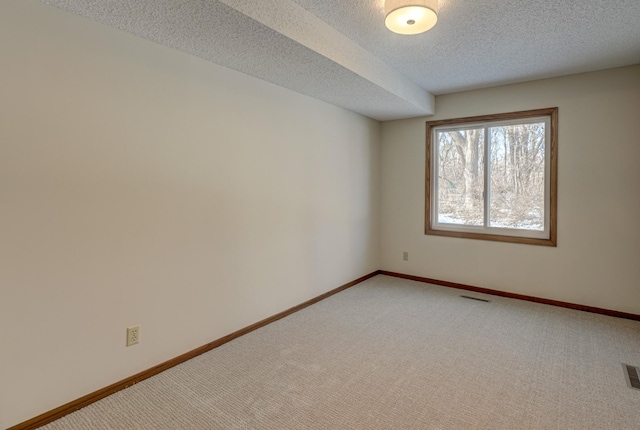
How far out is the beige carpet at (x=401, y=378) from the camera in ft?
5.86

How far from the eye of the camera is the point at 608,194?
3240 mm

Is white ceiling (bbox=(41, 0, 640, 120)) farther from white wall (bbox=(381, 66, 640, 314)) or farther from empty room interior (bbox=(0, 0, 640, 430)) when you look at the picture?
white wall (bbox=(381, 66, 640, 314))

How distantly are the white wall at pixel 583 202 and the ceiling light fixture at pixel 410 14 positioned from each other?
7.45 feet

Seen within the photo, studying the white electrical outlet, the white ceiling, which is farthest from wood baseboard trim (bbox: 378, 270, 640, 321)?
the white electrical outlet

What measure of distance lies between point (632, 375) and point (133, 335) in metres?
3.29

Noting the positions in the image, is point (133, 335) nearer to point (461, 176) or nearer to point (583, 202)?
point (461, 176)

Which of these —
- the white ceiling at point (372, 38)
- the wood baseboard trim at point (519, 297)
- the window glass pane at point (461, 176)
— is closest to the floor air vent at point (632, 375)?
the wood baseboard trim at point (519, 297)

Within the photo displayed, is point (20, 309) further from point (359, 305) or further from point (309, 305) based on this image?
point (359, 305)

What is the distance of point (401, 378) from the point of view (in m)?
2.17

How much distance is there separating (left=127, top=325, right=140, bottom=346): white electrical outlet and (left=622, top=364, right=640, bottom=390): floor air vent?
3.15 meters

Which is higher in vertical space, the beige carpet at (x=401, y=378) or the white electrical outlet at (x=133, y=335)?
the white electrical outlet at (x=133, y=335)

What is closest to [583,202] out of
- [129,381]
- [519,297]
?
[519,297]

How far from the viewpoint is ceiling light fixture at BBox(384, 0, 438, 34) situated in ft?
6.09

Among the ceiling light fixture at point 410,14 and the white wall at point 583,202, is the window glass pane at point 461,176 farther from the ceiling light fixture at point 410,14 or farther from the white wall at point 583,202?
the ceiling light fixture at point 410,14
